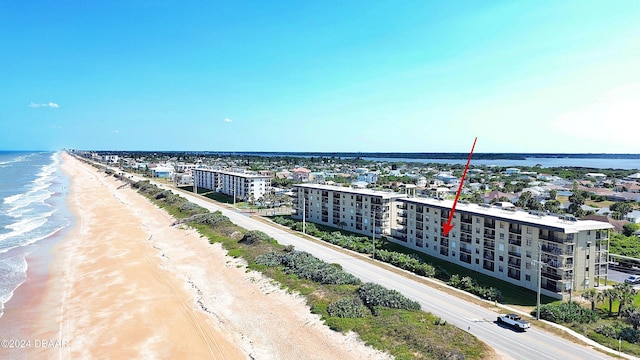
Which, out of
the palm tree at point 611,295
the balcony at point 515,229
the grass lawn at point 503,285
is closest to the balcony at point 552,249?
the balcony at point 515,229

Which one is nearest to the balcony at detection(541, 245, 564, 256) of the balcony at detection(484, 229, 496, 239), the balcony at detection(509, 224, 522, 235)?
the balcony at detection(509, 224, 522, 235)

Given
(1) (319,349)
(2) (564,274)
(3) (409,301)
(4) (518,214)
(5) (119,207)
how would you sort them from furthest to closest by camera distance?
(5) (119,207) < (4) (518,214) < (2) (564,274) < (3) (409,301) < (1) (319,349)

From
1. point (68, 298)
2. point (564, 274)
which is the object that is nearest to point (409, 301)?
point (564, 274)

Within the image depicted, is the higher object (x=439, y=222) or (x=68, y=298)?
(x=439, y=222)

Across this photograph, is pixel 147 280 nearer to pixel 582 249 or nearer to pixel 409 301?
pixel 409 301

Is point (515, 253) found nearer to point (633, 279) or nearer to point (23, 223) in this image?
point (633, 279)

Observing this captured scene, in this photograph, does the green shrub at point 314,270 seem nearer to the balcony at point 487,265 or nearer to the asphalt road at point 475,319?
the asphalt road at point 475,319

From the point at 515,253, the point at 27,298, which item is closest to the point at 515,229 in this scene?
the point at 515,253
